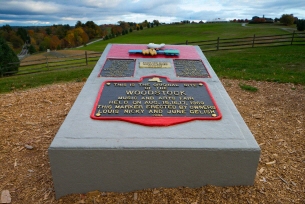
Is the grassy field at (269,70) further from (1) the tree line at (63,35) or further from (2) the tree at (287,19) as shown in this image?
(1) the tree line at (63,35)

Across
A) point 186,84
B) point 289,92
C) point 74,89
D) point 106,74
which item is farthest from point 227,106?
point 74,89

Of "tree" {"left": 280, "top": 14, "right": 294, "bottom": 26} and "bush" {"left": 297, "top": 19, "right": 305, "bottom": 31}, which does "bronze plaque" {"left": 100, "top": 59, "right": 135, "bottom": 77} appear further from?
"tree" {"left": 280, "top": 14, "right": 294, "bottom": 26}

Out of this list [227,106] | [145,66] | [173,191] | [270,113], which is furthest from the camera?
[270,113]

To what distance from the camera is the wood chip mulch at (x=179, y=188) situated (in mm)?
3117

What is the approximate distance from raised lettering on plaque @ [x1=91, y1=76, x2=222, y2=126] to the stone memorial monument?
1 centimetres

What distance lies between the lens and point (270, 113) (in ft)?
19.2

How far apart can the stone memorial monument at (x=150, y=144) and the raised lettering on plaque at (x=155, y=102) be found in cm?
1

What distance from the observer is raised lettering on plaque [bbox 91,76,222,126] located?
3.39 metres

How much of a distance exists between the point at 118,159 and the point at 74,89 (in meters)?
5.31

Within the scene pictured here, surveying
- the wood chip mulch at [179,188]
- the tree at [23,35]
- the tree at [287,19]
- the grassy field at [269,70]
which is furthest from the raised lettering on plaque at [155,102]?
the tree at [23,35]

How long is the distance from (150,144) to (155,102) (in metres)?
0.90

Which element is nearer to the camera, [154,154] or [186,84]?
[154,154]

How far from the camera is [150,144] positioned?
2941 millimetres

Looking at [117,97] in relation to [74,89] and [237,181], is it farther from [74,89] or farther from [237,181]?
[74,89]
